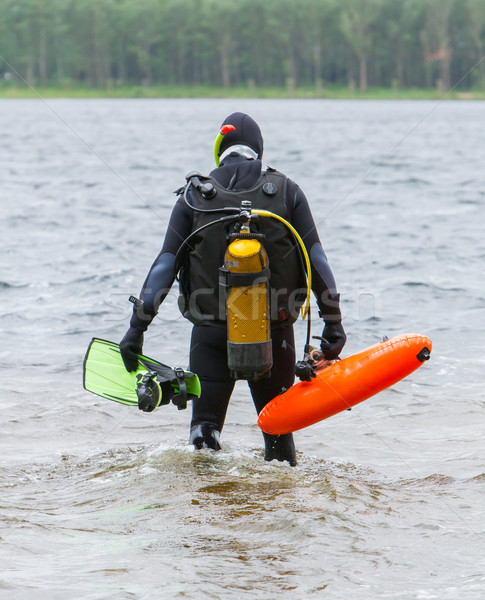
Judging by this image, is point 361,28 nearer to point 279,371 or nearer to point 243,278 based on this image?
point 279,371

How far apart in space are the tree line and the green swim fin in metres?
Result: 101

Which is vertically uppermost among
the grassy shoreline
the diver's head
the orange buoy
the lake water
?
the grassy shoreline

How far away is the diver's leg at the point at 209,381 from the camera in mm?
4609

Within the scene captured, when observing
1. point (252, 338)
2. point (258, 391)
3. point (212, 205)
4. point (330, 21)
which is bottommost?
point (258, 391)

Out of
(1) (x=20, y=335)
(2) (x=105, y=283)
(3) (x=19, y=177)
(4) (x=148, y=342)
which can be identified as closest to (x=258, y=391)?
(4) (x=148, y=342)

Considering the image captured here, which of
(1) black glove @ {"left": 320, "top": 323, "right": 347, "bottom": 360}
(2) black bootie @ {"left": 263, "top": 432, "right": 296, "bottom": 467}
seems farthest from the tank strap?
(2) black bootie @ {"left": 263, "top": 432, "right": 296, "bottom": 467}

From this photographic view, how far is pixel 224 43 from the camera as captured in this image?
10738cm

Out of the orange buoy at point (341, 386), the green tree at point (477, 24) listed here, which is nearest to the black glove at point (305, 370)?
the orange buoy at point (341, 386)

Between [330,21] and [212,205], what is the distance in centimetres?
11056

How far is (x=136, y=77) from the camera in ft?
367

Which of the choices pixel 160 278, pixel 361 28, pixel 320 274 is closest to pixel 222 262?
pixel 160 278

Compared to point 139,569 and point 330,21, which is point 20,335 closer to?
point 139,569

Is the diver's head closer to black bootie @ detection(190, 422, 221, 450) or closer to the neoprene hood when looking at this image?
the neoprene hood

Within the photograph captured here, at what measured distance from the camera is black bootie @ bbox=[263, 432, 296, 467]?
4941 millimetres
